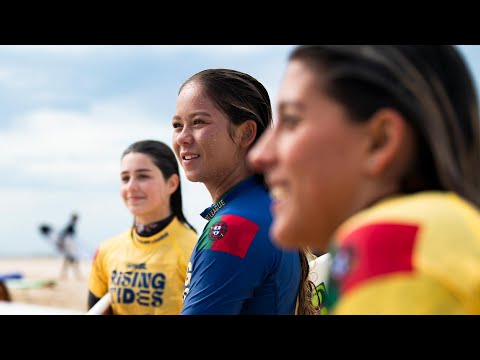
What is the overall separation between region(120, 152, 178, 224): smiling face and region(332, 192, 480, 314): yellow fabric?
4.71 m

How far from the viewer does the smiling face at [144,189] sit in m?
5.66

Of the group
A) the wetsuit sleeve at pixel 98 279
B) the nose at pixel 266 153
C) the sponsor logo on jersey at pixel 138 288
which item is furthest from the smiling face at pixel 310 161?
the wetsuit sleeve at pixel 98 279

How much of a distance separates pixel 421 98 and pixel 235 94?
186 centimetres

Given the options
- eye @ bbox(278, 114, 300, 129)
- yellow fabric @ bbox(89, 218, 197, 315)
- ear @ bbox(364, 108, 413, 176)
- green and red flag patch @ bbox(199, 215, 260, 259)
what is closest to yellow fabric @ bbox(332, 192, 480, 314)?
ear @ bbox(364, 108, 413, 176)

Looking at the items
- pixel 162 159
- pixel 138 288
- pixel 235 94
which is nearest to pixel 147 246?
pixel 138 288

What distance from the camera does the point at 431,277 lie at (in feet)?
3.16

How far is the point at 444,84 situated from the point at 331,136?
0.27 m

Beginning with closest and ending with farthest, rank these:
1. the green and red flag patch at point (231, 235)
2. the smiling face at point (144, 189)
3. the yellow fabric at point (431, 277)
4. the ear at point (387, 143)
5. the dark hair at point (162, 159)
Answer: the yellow fabric at point (431, 277), the ear at point (387, 143), the green and red flag patch at point (231, 235), the smiling face at point (144, 189), the dark hair at point (162, 159)

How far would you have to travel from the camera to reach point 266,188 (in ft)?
9.55

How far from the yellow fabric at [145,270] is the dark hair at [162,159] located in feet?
0.40

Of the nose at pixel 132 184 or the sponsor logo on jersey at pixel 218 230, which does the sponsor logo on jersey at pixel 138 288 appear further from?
the sponsor logo on jersey at pixel 218 230

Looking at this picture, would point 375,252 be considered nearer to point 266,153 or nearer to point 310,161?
point 310,161

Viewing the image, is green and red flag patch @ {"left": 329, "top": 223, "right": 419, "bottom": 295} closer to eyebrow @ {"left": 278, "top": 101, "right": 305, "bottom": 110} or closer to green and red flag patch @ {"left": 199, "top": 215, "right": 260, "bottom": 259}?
eyebrow @ {"left": 278, "top": 101, "right": 305, "bottom": 110}
